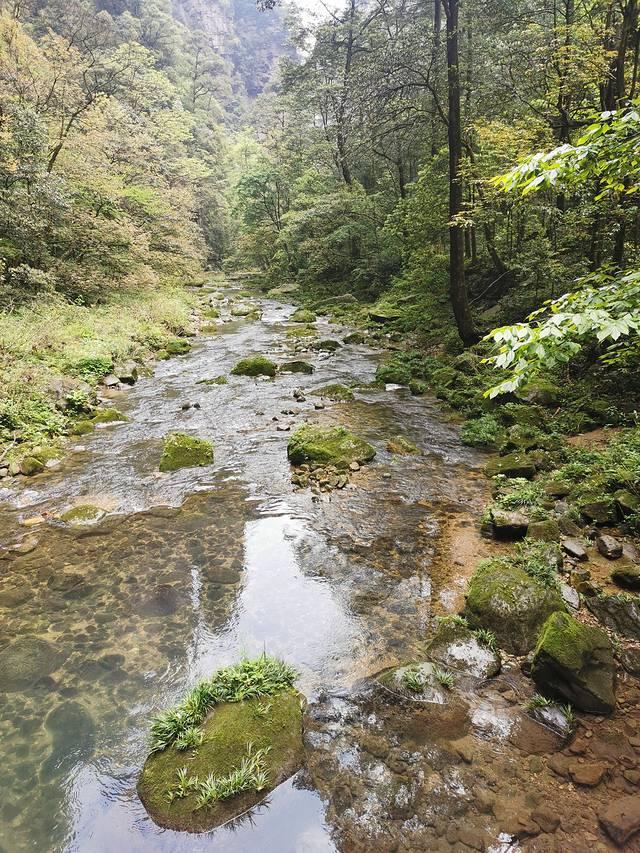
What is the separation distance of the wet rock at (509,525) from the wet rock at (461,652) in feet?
5.93

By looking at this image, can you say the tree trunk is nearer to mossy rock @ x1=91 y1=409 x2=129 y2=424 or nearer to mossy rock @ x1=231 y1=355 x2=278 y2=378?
mossy rock @ x1=231 y1=355 x2=278 y2=378

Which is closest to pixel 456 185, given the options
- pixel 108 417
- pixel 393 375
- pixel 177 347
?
pixel 393 375

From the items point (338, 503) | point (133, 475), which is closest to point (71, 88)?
point (133, 475)

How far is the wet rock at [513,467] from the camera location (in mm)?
7375

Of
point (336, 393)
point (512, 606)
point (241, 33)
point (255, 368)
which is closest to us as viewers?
point (512, 606)

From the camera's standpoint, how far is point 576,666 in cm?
358

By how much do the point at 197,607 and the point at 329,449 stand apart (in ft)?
13.1

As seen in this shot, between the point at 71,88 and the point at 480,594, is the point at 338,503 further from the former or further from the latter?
the point at 71,88

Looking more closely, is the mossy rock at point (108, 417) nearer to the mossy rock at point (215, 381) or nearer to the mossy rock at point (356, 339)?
the mossy rock at point (215, 381)

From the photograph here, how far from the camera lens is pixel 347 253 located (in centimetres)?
2903

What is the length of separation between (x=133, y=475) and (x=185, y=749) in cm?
548

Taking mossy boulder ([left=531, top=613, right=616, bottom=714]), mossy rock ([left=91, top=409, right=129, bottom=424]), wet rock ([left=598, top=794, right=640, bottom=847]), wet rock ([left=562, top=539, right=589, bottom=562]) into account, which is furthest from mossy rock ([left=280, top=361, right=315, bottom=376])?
wet rock ([left=598, top=794, right=640, bottom=847])

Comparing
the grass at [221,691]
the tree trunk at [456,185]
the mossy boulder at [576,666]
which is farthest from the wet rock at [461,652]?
the tree trunk at [456,185]

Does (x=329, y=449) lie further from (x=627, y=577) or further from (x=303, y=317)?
(x=303, y=317)
